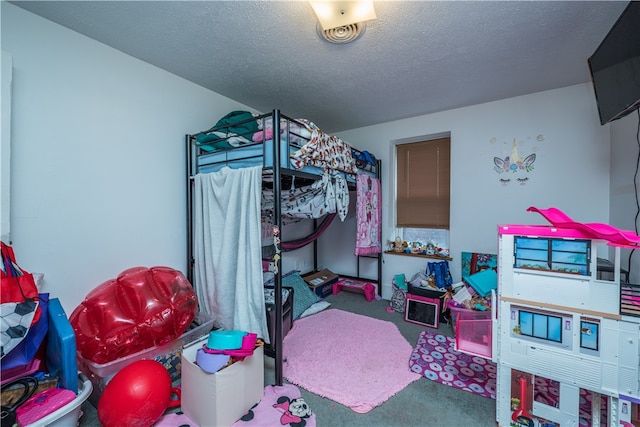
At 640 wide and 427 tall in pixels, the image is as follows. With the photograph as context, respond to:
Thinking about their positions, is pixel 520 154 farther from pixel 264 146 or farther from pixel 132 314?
pixel 132 314

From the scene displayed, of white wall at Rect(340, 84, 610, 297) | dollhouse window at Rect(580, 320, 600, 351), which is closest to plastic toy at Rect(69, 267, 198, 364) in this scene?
dollhouse window at Rect(580, 320, 600, 351)

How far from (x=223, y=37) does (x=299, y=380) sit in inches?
91.0

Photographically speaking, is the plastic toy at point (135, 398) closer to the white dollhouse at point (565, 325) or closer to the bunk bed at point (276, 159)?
the bunk bed at point (276, 159)

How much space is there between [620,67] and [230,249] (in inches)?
93.6

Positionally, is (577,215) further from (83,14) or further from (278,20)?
(83,14)

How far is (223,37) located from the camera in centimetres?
164

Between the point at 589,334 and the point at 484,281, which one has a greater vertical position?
the point at 589,334

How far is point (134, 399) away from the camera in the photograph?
120cm

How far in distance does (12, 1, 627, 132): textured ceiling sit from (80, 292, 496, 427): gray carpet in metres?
2.25

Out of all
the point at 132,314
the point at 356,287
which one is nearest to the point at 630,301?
the point at 356,287

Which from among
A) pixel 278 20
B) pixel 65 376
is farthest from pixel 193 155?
pixel 65 376

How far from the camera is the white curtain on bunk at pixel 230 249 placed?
169 cm

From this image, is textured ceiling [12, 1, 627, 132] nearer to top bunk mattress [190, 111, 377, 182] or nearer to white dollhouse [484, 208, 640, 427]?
top bunk mattress [190, 111, 377, 182]

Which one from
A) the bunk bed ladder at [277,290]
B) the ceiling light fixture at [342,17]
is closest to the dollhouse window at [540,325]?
the bunk bed ladder at [277,290]
